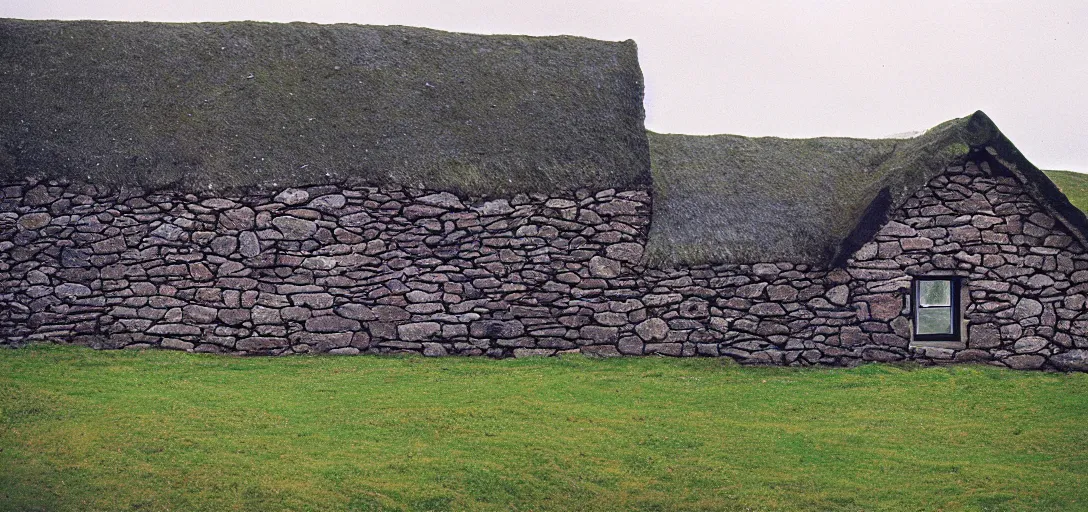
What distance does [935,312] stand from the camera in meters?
16.8

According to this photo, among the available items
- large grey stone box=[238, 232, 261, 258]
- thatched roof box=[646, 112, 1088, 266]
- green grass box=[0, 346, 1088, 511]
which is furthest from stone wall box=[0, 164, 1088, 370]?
green grass box=[0, 346, 1088, 511]

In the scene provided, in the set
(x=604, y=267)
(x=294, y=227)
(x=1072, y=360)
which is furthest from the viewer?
(x=1072, y=360)

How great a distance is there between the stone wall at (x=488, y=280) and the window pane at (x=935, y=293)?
1.46 ft

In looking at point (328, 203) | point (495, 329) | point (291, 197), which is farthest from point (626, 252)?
point (291, 197)

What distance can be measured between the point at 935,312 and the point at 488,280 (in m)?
6.92

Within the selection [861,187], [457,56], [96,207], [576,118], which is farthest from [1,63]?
[861,187]

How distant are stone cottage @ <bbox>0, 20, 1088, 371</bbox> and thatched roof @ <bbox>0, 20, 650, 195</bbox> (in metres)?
0.05

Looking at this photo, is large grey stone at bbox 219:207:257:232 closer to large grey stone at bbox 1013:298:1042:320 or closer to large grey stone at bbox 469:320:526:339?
large grey stone at bbox 469:320:526:339

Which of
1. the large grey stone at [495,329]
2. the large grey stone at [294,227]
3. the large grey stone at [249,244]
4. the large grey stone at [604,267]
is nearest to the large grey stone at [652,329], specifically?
the large grey stone at [604,267]

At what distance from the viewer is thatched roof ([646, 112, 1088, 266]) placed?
16.2 m

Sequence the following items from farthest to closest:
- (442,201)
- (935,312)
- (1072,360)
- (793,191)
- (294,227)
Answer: (793,191)
(935,312)
(1072,360)
(442,201)
(294,227)

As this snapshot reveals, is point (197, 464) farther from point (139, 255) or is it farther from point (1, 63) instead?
point (1, 63)

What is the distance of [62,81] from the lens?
16.7m

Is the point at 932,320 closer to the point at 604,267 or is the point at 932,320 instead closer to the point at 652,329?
the point at 652,329
